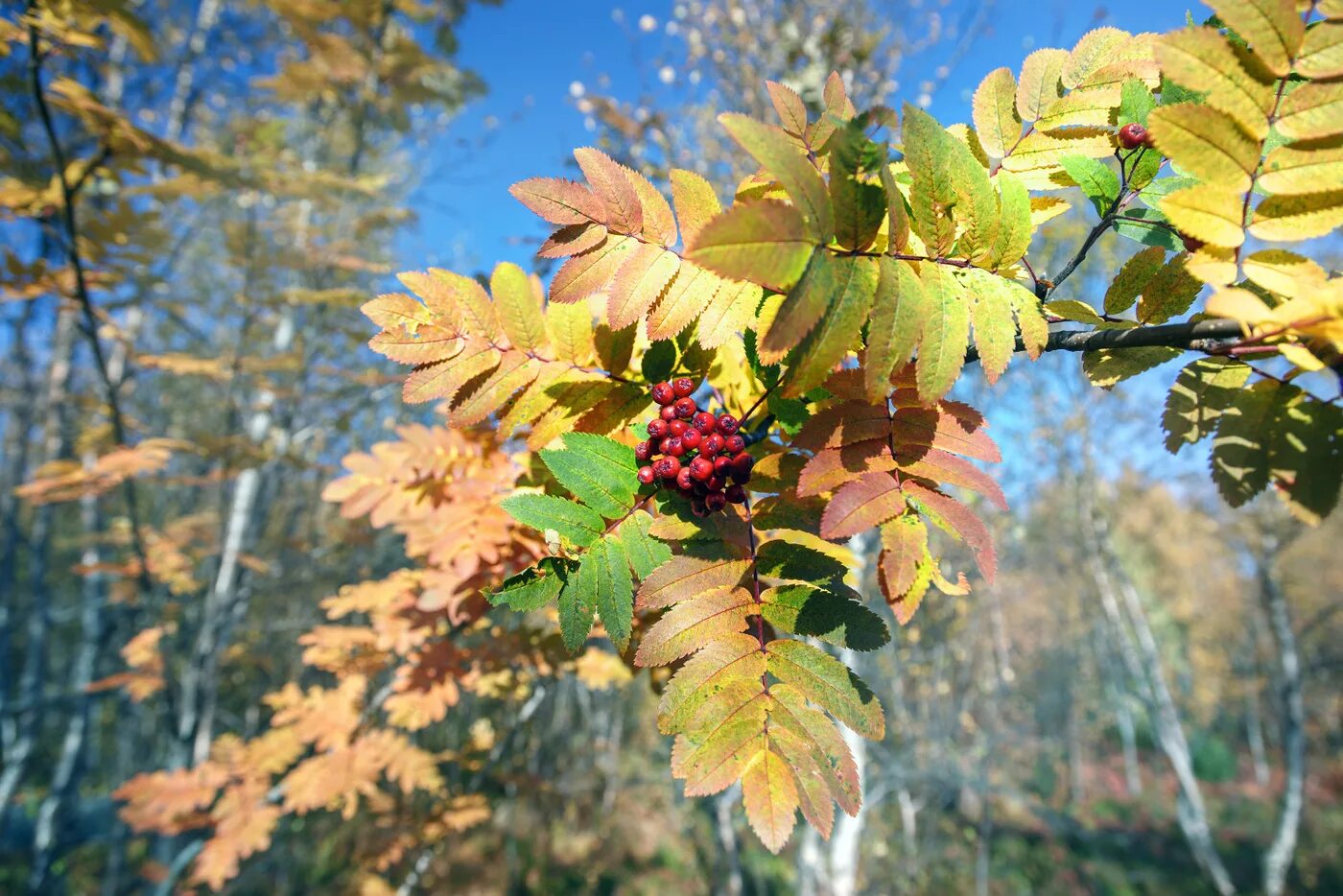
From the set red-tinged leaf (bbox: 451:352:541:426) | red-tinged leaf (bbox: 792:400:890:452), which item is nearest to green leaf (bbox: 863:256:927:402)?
red-tinged leaf (bbox: 792:400:890:452)

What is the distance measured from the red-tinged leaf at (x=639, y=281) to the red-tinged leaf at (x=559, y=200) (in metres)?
0.08

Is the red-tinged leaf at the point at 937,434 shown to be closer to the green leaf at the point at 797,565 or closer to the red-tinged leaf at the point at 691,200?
the green leaf at the point at 797,565

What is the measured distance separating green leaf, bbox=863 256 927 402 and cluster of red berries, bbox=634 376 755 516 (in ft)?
0.81

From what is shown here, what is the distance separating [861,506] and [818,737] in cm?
32

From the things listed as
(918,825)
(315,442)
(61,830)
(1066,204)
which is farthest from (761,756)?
(918,825)

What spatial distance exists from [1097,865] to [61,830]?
66.0 ft

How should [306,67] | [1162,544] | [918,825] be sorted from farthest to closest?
[1162,544], [918,825], [306,67]

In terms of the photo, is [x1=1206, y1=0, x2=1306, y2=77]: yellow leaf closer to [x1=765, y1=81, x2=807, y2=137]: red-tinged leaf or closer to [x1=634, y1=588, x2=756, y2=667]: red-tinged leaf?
[x1=765, y1=81, x2=807, y2=137]: red-tinged leaf

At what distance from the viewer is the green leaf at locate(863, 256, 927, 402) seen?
0.73 m

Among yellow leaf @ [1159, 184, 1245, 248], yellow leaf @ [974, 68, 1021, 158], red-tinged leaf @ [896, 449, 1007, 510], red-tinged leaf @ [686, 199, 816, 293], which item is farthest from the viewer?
yellow leaf @ [974, 68, 1021, 158]

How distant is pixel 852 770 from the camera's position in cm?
86

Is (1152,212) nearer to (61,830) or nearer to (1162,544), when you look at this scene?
(61,830)

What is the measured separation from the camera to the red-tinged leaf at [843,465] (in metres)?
0.87

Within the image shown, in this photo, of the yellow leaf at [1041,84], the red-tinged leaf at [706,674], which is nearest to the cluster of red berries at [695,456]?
the red-tinged leaf at [706,674]
